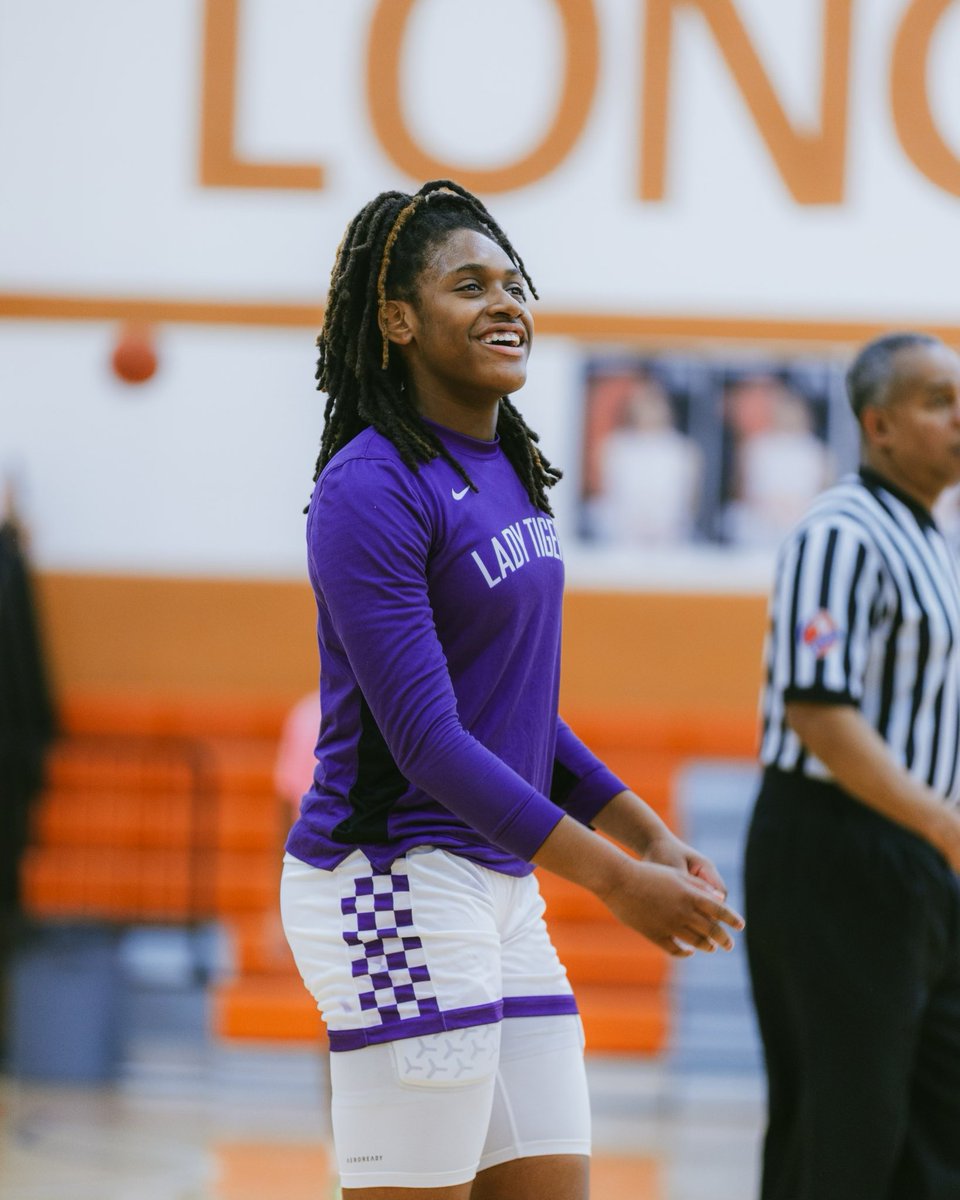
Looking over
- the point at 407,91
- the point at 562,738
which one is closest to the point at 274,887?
the point at 407,91

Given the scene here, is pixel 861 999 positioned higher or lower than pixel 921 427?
lower

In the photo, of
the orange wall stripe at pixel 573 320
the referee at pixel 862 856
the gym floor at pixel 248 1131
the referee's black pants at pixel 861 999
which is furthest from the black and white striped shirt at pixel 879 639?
the orange wall stripe at pixel 573 320

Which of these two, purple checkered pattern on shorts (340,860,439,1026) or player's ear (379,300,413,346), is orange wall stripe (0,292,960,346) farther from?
purple checkered pattern on shorts (340,860,439,1026)

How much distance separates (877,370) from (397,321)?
1.33m

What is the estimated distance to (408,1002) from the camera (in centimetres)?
217

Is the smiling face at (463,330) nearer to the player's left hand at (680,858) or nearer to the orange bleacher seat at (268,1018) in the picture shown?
the player's left hand at (680,858)

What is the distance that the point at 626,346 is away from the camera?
9.41 metres

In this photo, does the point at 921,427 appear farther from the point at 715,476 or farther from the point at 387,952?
the point at 715,476

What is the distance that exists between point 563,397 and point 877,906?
6.49 meters

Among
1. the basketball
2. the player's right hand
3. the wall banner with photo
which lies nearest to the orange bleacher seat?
the wall banner with photo

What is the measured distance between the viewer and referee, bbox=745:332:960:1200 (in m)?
3.04

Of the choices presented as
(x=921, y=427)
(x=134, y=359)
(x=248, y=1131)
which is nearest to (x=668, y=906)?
(x=921, y=427)

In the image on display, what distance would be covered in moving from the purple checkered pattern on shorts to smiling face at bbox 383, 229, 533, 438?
0.61 m

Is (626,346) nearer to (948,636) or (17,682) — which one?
(17,682)
